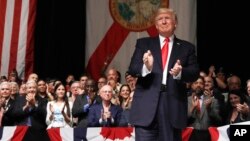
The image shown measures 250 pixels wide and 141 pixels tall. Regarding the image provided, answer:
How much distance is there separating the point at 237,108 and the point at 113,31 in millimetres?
4980

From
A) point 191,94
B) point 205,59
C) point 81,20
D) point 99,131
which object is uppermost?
point 81,20

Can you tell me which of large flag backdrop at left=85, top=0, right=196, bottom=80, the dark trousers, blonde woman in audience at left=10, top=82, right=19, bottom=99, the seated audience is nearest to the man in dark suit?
the dark trousers

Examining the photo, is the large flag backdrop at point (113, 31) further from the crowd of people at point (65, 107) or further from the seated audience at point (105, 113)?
the seated audience at point (105, 113)

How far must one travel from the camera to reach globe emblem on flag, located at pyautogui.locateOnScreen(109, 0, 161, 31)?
10953 mm

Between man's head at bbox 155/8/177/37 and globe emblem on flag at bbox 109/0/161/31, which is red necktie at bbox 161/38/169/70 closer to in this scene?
man's head at bbox 155/8/177/37

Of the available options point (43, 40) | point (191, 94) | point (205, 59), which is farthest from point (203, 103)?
point (43, 40)

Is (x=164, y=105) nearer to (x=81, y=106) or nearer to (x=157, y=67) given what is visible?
(x=157, y=67)


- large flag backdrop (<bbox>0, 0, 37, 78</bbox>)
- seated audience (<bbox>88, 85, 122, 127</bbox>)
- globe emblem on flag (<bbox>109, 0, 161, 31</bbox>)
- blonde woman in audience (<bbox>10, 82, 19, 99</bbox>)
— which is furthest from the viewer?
globe emblem on flag (<bbox>109, 0, 161, 31</bbox>)

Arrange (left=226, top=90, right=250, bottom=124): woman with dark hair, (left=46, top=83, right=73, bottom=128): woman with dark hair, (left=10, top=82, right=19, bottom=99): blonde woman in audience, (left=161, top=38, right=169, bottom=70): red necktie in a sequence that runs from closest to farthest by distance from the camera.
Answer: (left=161, top=38, right=169, bottom=70): red necktie < (left=226, top=90, right=250, bottom=124): woman with dark hair < (left=46, top=83, right=73, bottom=128): woman with dark hair < (left=10, top=82, right=19, bottom=99): blonde woman in audience

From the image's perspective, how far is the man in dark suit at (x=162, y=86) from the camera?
149 inches

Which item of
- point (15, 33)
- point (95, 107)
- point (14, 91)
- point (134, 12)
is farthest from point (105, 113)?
point (134, 12)

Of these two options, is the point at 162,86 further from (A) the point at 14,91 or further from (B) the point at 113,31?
(B) the point at 113,31

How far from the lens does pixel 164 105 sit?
3816mm

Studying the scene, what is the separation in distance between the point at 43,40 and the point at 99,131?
544 centimetres
